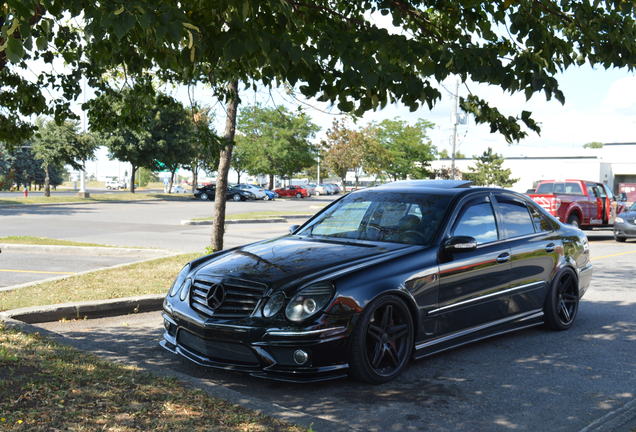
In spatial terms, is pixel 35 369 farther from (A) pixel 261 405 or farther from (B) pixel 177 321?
(A) pixel 261 405

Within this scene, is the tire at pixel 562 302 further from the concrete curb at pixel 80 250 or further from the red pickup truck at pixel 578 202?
the red pickup truck at pixel 578 202

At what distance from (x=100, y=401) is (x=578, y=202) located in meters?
18.9

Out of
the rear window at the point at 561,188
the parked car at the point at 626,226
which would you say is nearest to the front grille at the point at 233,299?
the parked car at the point at 626,226

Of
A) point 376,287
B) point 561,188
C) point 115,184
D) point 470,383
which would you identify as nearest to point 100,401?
point 376,287

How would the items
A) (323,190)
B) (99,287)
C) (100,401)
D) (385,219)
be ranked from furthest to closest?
(323,190) < (99,287) < (385,219) < (100,401)

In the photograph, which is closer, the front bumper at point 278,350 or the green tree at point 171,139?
the front bumper at point 278,350

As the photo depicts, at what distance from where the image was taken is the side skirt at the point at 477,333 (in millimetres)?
5770

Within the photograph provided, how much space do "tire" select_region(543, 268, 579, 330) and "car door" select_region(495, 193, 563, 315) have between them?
0.41 feet

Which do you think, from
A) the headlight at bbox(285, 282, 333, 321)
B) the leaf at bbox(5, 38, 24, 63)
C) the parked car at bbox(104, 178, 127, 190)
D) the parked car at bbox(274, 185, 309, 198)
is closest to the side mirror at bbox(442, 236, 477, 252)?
the headlight at bbox(285, 282, 333, 321)

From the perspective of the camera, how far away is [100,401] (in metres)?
4.31

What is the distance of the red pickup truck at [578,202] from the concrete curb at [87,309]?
568 inches

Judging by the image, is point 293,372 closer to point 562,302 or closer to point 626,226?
point 562,302

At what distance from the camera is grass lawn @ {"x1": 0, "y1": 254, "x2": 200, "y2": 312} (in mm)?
8359

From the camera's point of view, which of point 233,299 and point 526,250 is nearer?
point 233,299
